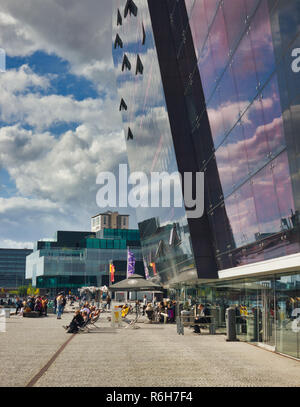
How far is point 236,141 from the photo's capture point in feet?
62.8

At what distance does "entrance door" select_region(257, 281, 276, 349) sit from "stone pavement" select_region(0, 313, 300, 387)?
560mm

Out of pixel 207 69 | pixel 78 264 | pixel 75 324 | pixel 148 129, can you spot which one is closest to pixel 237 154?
pixel 207 69

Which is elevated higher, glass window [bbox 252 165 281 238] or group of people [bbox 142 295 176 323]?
glass window [bbox 252 165 281 238]

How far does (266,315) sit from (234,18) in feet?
33.9

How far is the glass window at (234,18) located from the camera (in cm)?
1702

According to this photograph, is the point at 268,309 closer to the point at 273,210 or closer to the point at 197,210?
the point at 273,210

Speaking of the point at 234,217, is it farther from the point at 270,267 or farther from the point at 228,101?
the point at 270,267

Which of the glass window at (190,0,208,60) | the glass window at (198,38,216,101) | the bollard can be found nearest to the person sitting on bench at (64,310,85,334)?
the bollard

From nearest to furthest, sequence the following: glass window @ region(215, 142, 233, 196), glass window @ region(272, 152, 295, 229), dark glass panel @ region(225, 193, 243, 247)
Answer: glass window @ region(272, 152, 295, 229)
dark glass panel @ region(225, 193, 243, 247)
glass window @ region(215, 142, 233, 196)

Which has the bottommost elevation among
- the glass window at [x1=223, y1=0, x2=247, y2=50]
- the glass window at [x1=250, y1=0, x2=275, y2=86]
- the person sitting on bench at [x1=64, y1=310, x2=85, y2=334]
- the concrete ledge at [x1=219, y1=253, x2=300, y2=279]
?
the person sitting on bench at [x1=64, y1=310, x2=85, y2=334]

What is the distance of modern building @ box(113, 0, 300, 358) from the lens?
14.2 meters

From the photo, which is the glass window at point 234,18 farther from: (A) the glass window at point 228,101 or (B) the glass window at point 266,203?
(B) the glass window at point 266,203

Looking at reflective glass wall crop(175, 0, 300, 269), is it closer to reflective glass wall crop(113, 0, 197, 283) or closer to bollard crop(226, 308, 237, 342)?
bollard crop(226, 308, 237, 342)
